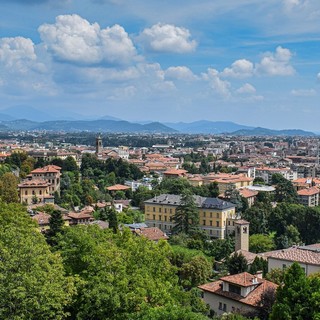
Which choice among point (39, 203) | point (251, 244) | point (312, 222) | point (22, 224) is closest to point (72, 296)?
point (22, 224)

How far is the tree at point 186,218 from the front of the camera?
45.5m

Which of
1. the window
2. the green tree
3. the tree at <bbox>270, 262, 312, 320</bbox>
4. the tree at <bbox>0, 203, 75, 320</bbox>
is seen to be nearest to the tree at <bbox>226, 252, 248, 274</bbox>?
the window

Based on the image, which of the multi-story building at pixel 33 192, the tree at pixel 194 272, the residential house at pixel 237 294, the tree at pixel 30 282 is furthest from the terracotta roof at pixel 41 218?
the tree at pixel 30 282

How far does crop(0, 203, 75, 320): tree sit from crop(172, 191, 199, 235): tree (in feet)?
95.2

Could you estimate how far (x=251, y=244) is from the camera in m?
40.7

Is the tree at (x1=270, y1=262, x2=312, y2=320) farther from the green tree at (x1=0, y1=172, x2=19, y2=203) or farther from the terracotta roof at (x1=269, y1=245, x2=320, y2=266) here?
the green tree at (x1=0, y1=172, x2=19, y2=203)

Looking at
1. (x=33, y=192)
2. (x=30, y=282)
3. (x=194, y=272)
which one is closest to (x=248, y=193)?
(x=33, y=192)

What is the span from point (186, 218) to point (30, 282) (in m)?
31.2

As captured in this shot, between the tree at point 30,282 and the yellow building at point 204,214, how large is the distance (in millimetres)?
32578

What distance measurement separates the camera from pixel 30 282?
49.4 feet

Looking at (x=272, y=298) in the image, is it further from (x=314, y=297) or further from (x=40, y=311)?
(x=40, y=311)

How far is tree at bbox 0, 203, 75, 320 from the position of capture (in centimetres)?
1512

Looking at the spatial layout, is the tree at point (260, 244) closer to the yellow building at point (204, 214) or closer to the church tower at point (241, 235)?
the church tower at point (241, 235)

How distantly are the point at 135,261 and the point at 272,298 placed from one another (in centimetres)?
614
